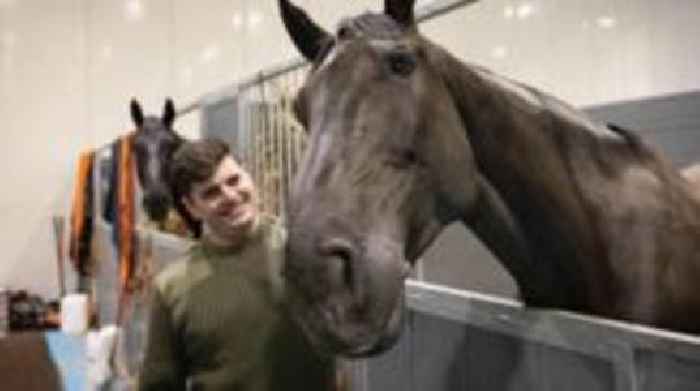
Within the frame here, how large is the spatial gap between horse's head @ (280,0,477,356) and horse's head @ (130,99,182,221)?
2183mm

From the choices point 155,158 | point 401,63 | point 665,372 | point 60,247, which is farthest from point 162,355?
point 60,247

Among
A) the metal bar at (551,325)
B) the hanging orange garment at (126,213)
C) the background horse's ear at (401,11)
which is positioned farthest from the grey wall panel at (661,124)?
the hanging orange garment at (126,213)

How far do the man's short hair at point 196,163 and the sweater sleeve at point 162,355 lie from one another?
244 mm

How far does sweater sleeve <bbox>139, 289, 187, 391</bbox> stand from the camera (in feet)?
5.40

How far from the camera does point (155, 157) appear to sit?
137 inches

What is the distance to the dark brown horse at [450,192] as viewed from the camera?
1.01 meters

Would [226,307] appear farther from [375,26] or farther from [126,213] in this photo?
[126,213]

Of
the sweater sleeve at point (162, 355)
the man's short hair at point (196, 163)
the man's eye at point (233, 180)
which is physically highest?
the man's short hair at point (196, 163)

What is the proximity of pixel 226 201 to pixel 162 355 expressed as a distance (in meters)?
0.35

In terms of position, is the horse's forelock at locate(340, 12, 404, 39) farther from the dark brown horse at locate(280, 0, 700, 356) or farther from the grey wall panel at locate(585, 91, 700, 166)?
the grey wall panel at locate(585, 91, 700, 166)

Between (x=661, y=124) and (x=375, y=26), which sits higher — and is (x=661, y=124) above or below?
below

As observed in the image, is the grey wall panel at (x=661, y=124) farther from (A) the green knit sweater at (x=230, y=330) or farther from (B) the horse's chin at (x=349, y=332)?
(B) the horse's chin at (x=349, y=332)

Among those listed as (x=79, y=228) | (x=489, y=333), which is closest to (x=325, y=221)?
(x=489, y=333)

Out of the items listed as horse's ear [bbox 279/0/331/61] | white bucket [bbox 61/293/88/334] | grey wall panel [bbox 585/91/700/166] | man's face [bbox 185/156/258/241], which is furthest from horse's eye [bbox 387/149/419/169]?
white bucket [bbox 61/293/88/334]
